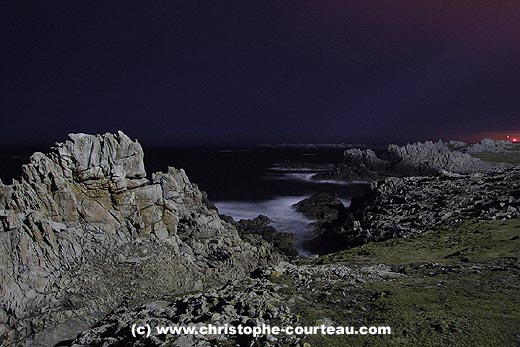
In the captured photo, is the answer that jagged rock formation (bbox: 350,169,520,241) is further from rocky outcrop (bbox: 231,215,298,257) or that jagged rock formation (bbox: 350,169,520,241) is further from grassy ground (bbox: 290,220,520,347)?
grassy ground (bbox: 290,220,520,347)

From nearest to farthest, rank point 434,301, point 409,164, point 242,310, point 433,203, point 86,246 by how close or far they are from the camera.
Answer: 1. point 242,310
2. point 434,301
3. point 86,246
4. point 433,203
5. point 409,164

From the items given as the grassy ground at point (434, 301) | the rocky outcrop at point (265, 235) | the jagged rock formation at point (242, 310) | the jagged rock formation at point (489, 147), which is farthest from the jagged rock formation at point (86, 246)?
the jagged rock formation at point (489, 147)

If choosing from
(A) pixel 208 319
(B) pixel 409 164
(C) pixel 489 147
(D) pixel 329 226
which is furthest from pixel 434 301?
(C) pixel 489 147

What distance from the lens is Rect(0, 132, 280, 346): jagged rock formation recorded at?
18.2 metres

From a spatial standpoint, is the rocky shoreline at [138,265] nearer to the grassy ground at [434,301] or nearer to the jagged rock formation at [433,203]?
the grassy ground at [434,301]

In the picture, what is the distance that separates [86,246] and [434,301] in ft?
62.8

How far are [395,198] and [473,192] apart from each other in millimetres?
9244

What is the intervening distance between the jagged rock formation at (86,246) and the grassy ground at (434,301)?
10076mm

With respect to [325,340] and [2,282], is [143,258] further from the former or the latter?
[325,340]

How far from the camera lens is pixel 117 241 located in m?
23.6

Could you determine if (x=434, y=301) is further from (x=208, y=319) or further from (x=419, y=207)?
(x=419, y=207)

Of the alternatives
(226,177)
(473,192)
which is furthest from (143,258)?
(226,177)

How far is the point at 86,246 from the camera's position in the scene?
22031 mm

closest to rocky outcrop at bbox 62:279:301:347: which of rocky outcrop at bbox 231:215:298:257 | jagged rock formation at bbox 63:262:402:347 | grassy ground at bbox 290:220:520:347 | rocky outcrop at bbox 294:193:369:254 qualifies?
jagged rock formation at bbox 63:262:402:347
